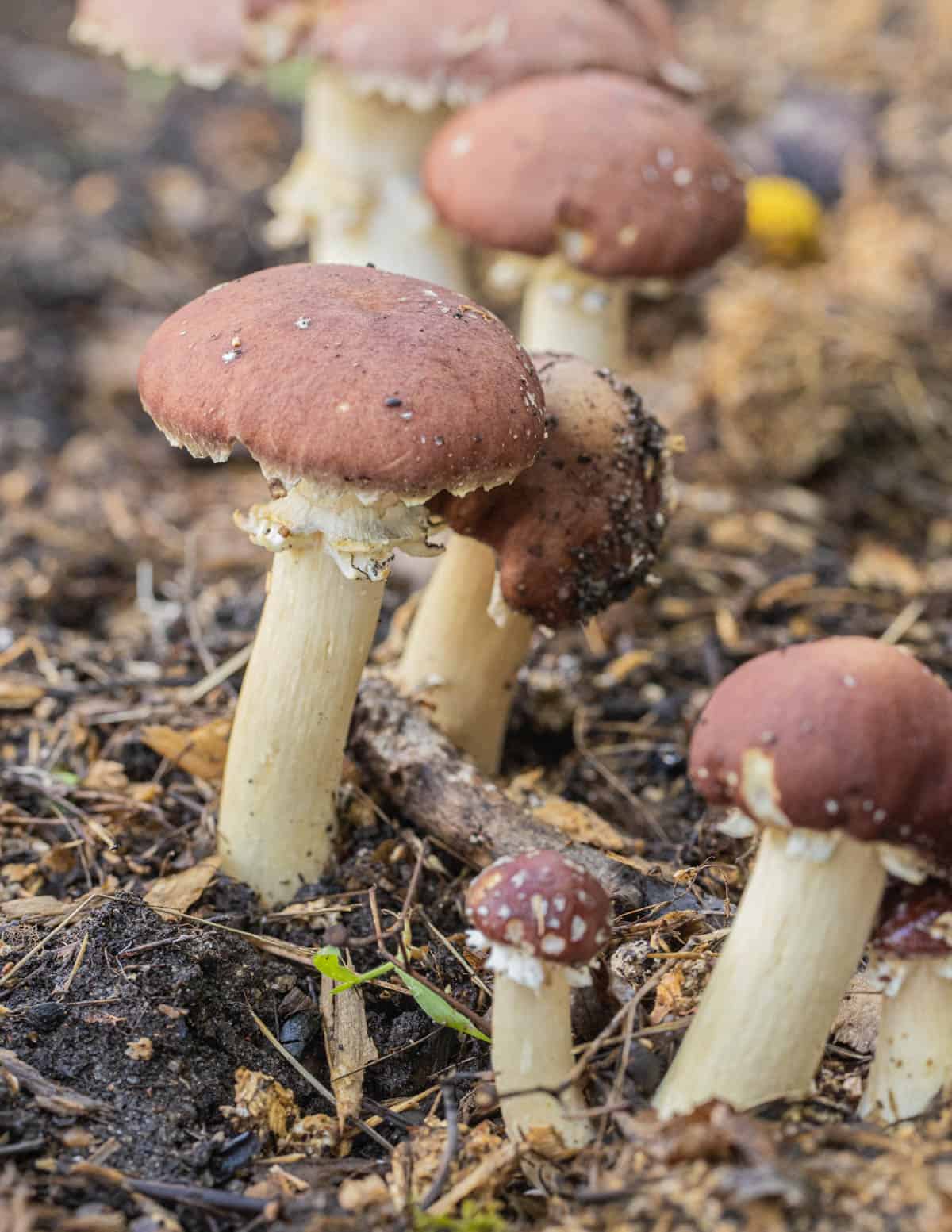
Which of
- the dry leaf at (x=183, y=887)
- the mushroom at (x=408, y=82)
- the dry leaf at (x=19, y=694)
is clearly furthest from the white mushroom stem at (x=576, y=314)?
the dry leaf at (x=183, y=887)

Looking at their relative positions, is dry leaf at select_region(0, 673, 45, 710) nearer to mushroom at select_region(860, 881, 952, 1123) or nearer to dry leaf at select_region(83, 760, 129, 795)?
dry leaf at select_region(83, 760, 129, 795)

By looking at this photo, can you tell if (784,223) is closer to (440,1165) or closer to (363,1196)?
(440,1165)

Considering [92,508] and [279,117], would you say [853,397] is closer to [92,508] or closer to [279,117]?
[92,508]

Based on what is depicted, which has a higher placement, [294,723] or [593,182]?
[593,182]

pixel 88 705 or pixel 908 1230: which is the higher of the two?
pixel 908 1230

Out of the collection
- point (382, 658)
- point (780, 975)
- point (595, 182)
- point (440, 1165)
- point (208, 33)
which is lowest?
point (382, 658)

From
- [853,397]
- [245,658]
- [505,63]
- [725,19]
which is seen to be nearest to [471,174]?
[505,63]

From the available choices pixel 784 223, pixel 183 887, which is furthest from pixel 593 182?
pixel 784 223
